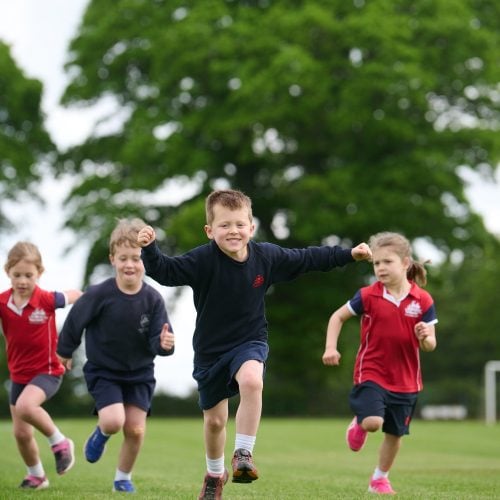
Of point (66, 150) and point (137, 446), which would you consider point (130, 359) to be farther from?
point (66, 150)

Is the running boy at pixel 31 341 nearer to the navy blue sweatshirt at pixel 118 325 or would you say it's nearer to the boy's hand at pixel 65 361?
the boy's hand at pixel 65 361

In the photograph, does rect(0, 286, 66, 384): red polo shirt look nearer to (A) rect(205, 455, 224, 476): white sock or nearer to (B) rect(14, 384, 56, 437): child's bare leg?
(B) rect(14, 384, 56, 437): child's bare leg

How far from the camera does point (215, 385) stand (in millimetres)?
7176

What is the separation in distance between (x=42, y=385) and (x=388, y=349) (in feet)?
9.51

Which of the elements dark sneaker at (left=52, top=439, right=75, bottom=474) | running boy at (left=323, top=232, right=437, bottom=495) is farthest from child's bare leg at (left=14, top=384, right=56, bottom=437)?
running boy at (left=323, top=232, right=437, bottom=495)

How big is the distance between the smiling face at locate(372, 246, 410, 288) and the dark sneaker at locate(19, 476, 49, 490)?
3233 millimetres

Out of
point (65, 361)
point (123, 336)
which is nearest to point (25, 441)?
point (65, 361)

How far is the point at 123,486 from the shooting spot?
8.95 m

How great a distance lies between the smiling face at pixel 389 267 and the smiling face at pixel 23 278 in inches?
113

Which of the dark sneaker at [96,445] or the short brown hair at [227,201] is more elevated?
the short brown hair at [227,201]

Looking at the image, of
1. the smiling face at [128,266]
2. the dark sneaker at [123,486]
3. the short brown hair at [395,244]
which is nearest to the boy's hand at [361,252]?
the short brown hair at [395,244]

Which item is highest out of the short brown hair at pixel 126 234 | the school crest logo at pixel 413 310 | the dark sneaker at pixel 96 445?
the short brown hair at pixel 126 234

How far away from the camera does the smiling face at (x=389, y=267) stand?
364 inches

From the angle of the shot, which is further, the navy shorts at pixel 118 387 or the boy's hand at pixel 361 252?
the navy shorts at pixel 118 387
